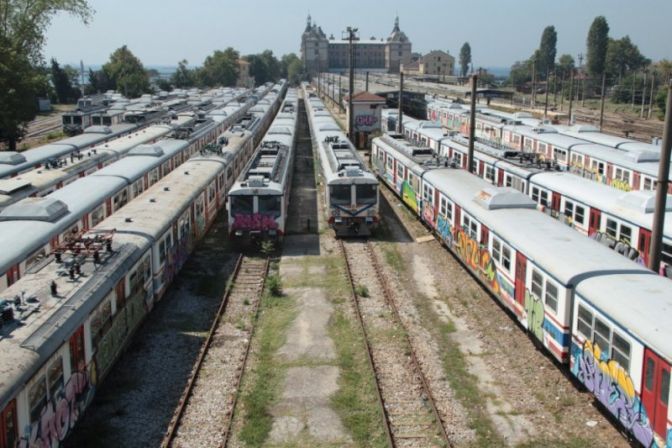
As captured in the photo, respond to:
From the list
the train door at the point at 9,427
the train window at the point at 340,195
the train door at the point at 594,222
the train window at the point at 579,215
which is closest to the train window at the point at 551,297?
the train door at the point at 594,222

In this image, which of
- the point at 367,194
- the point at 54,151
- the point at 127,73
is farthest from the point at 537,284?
the point at 127,73

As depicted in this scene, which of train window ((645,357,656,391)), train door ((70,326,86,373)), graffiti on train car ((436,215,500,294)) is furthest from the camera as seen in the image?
graffiti on train car ((436,215,500,294))

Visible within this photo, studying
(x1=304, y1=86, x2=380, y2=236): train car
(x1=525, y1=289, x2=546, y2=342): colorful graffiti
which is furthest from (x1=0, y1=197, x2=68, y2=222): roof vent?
(x1=525, y1=289, x2=546, y2=342): colorful graffiti

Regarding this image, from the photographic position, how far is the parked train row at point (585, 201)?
17.6 m

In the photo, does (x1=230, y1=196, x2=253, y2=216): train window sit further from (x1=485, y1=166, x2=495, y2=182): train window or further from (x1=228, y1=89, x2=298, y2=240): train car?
(x1=485, y1=166, x2=495, y2=182): train window

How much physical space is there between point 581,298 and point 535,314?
2425mm

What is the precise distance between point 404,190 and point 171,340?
16605mm

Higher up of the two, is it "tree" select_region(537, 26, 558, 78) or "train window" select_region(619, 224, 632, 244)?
"tree" select_region(537, 26, 558, 78)

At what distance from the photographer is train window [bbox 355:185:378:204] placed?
25078mm

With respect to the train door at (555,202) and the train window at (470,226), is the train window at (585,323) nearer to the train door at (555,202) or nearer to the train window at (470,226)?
the train window at (470,226)

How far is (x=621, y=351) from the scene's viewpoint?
1094cm

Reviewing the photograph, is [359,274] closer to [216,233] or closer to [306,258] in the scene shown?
[306,258]

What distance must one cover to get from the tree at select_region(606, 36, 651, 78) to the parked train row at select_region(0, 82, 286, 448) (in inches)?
4828

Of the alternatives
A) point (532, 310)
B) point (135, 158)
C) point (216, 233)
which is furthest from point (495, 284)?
point (135, 158)
